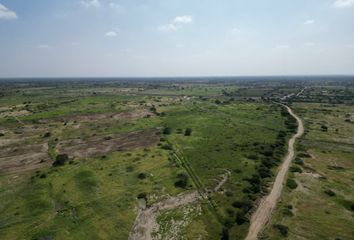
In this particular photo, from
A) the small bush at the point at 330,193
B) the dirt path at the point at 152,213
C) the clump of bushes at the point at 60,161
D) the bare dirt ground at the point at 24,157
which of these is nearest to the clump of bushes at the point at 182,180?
the dirt path at the point at 152,213

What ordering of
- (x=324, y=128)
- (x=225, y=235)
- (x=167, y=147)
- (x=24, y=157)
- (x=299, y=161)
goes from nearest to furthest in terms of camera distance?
(x=225, y=235), (x=299, y=161), (x=24, y=157), (x=167, y=147), (x=324, y=128)

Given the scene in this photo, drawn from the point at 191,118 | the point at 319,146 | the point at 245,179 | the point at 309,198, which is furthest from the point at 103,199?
the point at 191,118

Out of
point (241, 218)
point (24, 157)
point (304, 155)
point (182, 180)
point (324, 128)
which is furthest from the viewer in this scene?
point (324, 128)

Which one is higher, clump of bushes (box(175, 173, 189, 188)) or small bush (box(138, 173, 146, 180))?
clump of bushes (box(175, 173, 189, 188))

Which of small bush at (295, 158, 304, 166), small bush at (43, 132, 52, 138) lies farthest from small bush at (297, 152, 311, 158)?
small bush at (43, 132, 52, 138)

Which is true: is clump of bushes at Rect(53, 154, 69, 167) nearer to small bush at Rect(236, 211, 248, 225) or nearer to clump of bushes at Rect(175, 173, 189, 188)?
clump of bushes at Rect(175, 173, 189, 188)

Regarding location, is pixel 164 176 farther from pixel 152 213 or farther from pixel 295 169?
pixel 295 169

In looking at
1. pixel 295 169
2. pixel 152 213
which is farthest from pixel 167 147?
pixel 295 169

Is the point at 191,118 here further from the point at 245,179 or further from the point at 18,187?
the point at 18,187
